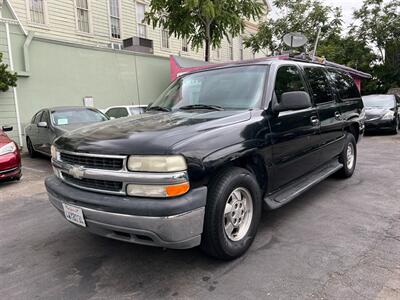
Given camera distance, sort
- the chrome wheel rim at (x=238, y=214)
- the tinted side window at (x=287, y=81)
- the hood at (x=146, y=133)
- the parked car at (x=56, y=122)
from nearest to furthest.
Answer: the hood at (x=146, y=133)
the chrome wheel rim at (x=238, y=214)
the tinted side window at (x=287, y=81)
the parked car at (x=56, y=122)

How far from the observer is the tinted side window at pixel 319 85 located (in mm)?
4598

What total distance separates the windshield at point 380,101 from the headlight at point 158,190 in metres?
11.7

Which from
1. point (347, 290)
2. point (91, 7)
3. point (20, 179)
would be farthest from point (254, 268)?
point (91, 7)

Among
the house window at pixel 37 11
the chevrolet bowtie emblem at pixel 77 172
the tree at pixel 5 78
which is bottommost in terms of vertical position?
the chevrolet bowtie emblem at pixel 77 172

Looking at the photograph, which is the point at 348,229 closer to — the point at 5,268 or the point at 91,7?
the point at 5,268

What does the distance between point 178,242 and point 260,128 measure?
4.61 ft

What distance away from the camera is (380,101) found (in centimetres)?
1255

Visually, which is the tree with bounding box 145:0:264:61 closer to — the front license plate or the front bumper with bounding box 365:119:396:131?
the front bumper with bounding box 365:119:396:131

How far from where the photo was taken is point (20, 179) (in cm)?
699

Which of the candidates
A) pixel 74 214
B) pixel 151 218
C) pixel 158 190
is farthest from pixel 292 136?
pixel 74 214

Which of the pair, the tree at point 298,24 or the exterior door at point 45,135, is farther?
the tree at point 298,24

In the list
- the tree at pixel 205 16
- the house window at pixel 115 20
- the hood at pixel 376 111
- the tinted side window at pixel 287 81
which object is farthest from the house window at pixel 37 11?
the hood at pixel 376 111

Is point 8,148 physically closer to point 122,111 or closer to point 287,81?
point 122,111

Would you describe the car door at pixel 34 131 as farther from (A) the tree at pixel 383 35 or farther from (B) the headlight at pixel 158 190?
(A) the tree at pixel 383 35
